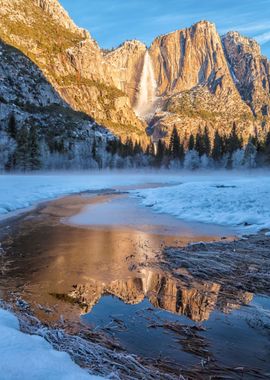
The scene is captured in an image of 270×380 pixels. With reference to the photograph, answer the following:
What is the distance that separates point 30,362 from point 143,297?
3.70 m

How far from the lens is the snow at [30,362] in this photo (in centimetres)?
292

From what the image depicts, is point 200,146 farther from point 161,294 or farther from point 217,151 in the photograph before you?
point 161,294

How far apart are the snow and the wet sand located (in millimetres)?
1397

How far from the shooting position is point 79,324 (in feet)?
17.3

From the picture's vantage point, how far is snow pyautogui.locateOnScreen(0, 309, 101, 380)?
2916 mm

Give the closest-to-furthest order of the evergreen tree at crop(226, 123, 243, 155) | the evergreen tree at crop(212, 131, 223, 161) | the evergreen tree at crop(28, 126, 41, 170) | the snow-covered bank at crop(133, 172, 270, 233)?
the snow-covered bank at crop(133, 172, 270, 233) < the evergreen tree at crop(28, 126, 41, 170) < the evergreen tree at crop(226, 123, 243, 155) < the evergreen tree at crop(212, 131, 223, 161)

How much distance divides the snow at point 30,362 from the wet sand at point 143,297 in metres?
1.40

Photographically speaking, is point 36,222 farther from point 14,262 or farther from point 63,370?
point 63,370

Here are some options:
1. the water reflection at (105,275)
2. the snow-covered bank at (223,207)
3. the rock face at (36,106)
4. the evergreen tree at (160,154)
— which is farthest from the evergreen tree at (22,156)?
the water reflection at (105,275)

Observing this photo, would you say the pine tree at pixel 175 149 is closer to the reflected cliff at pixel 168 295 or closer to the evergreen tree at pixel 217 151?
the evergreen tree at pixel 217 151

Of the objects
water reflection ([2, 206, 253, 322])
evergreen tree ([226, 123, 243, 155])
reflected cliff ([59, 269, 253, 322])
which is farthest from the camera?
evergreen tree ([226, 123, 243, 155])

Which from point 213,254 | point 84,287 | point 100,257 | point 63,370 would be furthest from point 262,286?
point 63,370

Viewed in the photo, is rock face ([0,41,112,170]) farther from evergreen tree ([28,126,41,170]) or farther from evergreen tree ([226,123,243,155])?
evergreen tree ([226,123,243,155])

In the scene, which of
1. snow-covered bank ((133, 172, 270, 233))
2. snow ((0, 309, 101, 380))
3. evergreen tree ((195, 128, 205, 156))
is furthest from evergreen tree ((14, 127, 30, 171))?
snow ((0, 309, 101, 380))
